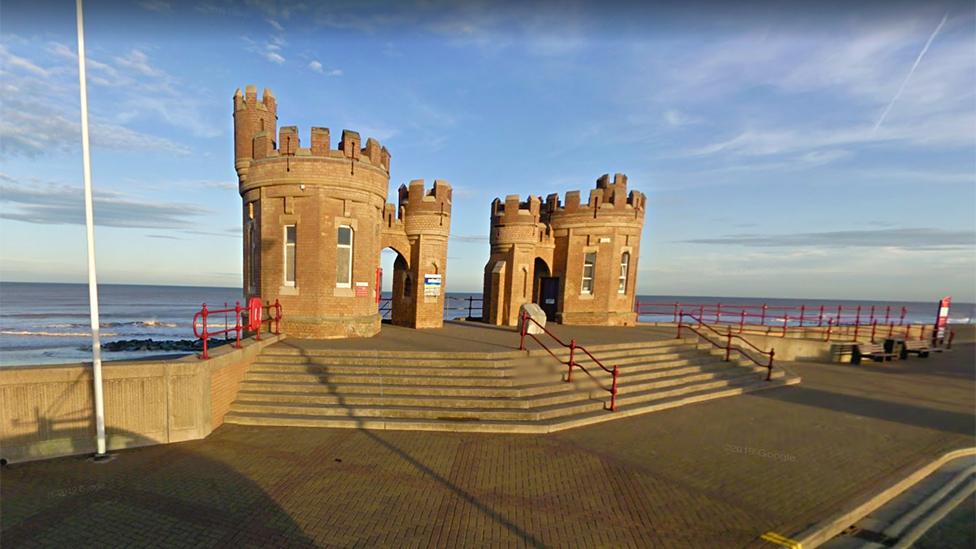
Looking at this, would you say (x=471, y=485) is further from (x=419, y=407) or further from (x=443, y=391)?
(x=443, y=391)

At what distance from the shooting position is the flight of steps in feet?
27.6

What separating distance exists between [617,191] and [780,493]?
1578 centimetres

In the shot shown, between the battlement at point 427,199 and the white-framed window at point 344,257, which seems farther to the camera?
the battlement at point 427,199

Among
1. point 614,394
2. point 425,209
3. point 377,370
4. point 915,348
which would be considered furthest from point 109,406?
point 915,348

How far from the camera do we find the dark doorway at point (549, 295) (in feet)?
70.1

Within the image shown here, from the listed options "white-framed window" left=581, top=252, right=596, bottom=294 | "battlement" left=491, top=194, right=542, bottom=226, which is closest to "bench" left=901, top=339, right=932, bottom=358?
"white-framed window" left=581, top=252, right=596, bottom=294

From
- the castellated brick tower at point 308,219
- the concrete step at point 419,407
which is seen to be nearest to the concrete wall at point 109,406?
the concrete step at point 419,407

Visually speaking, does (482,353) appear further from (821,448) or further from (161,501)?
(821,448)

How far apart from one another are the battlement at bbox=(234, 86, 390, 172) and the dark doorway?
12.1m

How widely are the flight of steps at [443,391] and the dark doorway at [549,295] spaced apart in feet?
31.1

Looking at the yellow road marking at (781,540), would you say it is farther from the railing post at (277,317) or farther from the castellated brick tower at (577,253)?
the castellated brick tower at (577,253)

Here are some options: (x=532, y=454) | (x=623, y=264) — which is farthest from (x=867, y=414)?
(x=623, y=264)

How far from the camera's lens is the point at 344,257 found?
42.5 feet

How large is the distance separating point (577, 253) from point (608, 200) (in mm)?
3186
